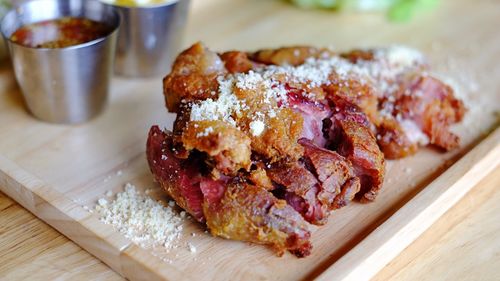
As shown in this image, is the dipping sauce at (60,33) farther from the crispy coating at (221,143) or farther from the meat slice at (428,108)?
the meat slice at (428,108)

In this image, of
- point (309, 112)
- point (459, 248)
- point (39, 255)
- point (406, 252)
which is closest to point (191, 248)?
point (39, 255)

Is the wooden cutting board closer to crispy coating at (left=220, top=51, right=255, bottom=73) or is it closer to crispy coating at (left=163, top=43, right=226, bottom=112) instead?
crispy coating at (left=163, top=43, right=226, bottom=112)

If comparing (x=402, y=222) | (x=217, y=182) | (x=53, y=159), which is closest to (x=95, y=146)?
(x=53, y=159)

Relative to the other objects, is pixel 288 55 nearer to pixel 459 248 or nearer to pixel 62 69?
pixel 62 69

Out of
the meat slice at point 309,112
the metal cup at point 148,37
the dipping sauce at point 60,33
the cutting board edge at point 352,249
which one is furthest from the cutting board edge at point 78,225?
the metal cup at point 148,37

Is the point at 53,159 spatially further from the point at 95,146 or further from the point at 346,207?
the point at 346,207

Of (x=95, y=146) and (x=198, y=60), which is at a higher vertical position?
(x=198, y=60)

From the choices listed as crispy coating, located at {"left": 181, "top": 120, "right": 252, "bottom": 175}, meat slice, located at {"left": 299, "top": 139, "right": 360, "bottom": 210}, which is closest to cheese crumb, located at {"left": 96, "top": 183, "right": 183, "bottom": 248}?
crispy coating, located at {"left": 181, "top": 120, "right": 252, "bottom": 175}
